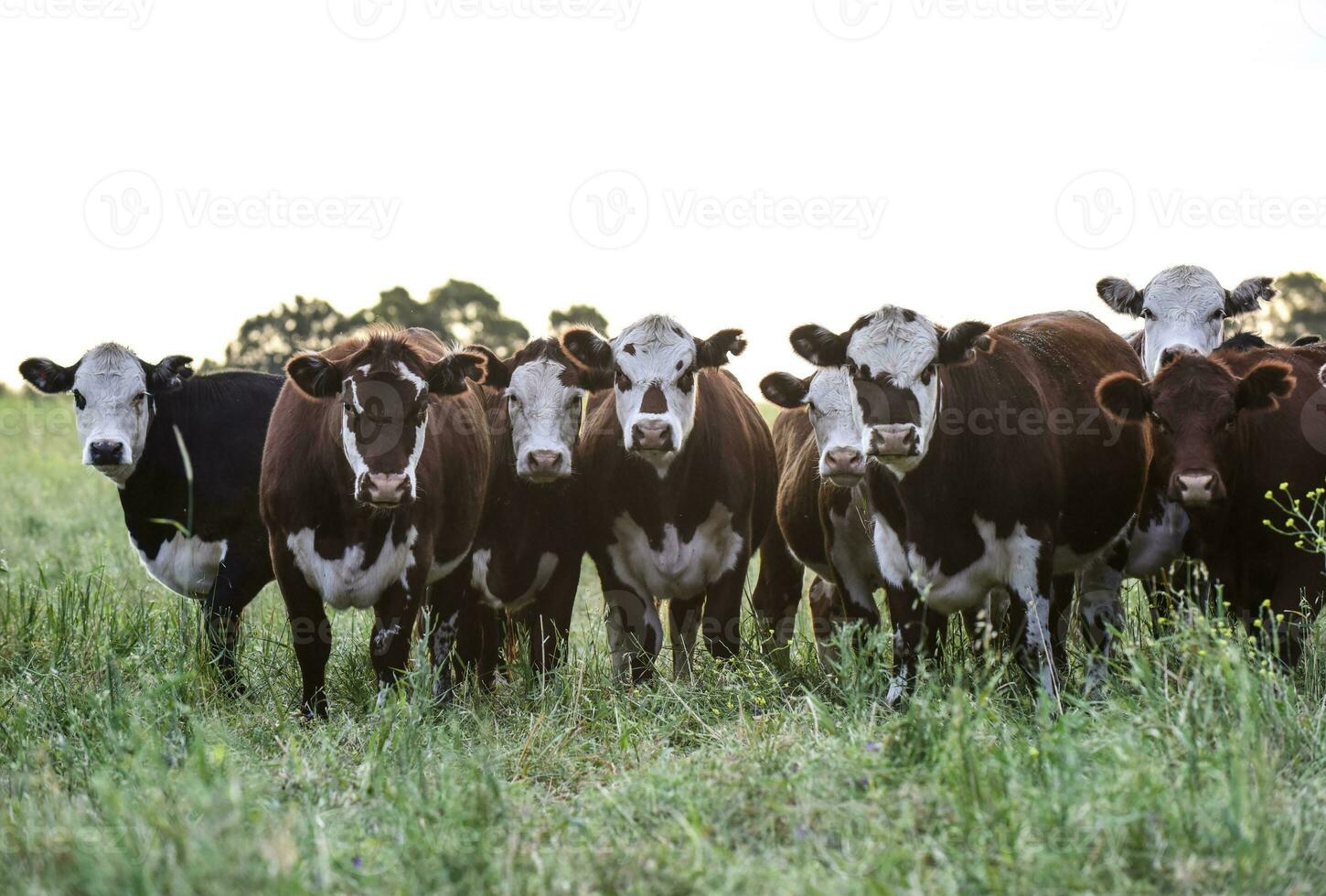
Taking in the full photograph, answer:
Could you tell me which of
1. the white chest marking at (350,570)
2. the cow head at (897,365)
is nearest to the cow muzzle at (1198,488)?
the cow head at (897,365)

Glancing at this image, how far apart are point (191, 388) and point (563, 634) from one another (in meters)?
2.94

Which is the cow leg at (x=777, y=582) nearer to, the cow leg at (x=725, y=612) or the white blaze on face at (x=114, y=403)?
the cow leg at (x=725, y=612)

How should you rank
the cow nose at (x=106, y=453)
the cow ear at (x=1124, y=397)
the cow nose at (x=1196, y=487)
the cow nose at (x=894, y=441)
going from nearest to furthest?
the cow nose at (x=894, y=441) → the cow nose at (x=1196, y=487) → the cow ear at (x=1124, y=397) → the cow nose at (x=106, y=453)

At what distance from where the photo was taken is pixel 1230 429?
259 inches

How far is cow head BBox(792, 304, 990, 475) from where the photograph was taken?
605cm

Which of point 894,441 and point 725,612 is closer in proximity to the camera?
point 894,441

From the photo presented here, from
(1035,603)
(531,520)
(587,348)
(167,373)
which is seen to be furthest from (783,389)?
(167,373)

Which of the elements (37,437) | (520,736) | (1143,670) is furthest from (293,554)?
(37,437)

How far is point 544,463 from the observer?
7.19 metres

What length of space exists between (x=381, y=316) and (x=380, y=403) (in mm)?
27518

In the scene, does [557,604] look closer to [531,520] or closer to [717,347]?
[531,520]

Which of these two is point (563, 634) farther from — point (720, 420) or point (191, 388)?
point (191, 388)

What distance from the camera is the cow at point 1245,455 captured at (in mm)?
6340

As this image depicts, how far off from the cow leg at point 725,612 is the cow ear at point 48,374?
13.8 feet
